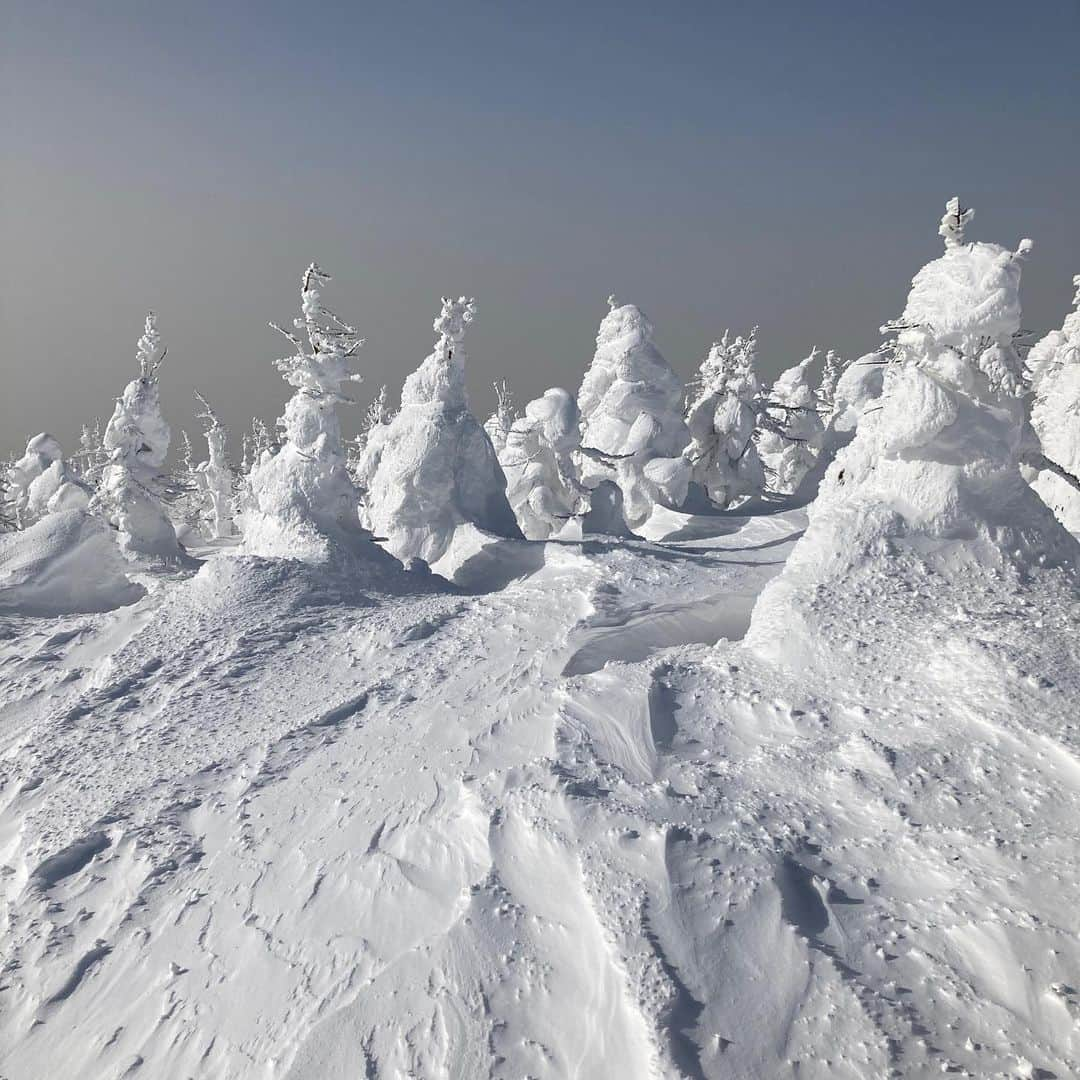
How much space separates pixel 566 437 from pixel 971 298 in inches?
782

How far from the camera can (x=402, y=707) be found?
10.3 m

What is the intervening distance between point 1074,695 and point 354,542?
12.7m

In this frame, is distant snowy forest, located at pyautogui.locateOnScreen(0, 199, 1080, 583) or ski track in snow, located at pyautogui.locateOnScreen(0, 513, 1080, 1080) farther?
distant snowy forest, located at pyautogui.locateOnScreen(0, 199, 1080, 583)

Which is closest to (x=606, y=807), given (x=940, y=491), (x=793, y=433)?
(x=940, y=491)

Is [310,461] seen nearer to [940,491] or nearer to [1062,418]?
[940,491]

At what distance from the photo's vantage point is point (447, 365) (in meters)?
21.8

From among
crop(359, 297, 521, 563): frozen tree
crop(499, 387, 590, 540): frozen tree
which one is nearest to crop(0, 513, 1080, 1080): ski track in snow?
crop(359, 297, 521, 563): frozen tree

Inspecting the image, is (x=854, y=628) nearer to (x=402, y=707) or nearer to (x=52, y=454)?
(x=402, y=707)

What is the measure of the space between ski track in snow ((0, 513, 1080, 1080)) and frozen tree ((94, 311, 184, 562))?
44.2 feet

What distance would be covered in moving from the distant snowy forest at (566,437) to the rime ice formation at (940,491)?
0.14 feet

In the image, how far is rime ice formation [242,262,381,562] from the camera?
17.0 m

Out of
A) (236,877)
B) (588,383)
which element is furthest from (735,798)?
(588,383)

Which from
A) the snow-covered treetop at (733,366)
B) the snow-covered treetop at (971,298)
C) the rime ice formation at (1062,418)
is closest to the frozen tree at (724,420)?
the snow-covered treetop at (733,366)

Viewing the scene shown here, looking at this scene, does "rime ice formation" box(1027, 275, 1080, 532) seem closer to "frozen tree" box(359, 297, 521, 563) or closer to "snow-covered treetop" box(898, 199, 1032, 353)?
"snow-covered treetop" box(898, 199, 1032, 353)
